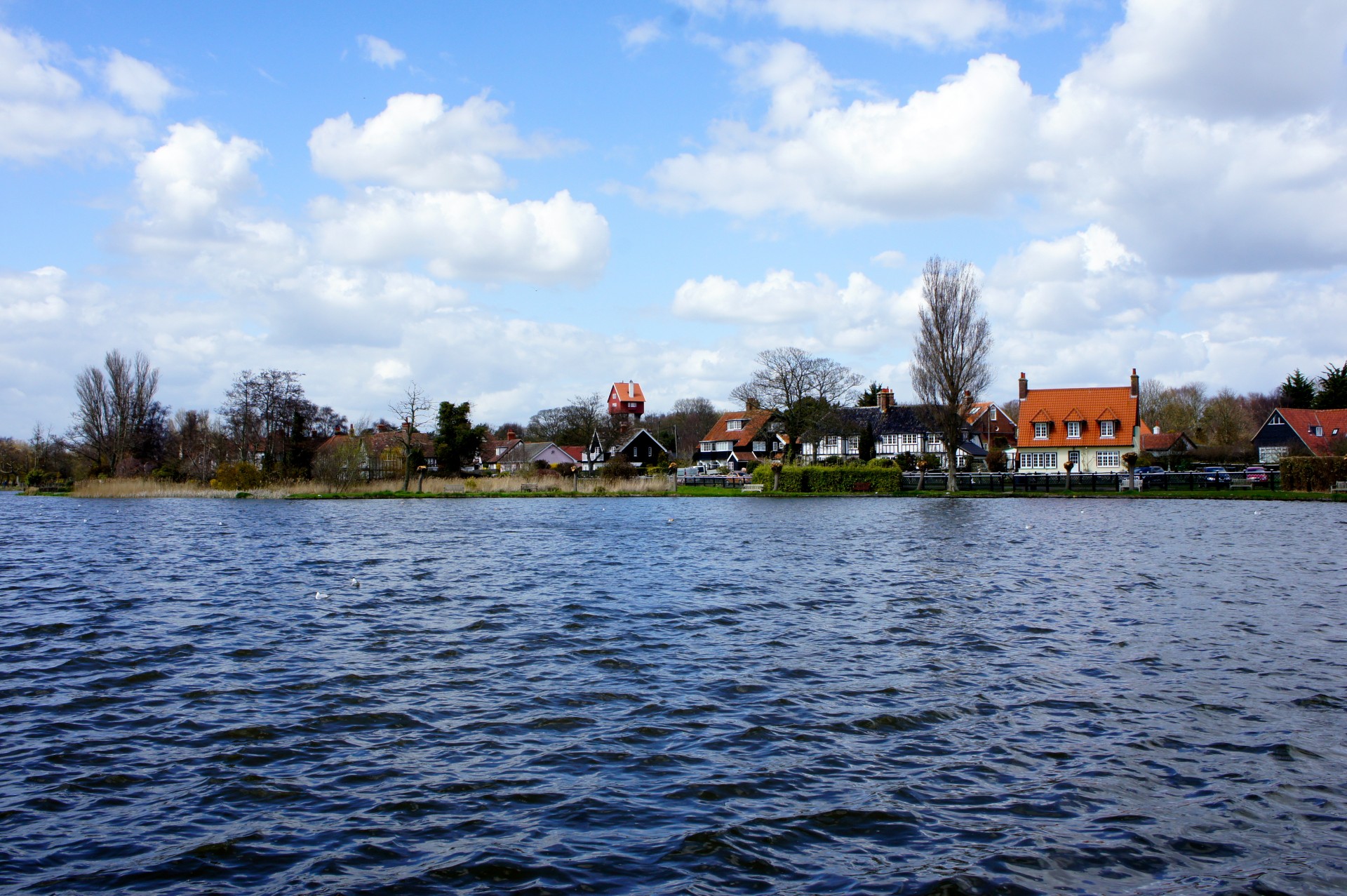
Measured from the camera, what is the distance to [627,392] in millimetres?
119500

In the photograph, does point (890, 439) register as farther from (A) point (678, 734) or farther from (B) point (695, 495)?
(A) point (678, 734)

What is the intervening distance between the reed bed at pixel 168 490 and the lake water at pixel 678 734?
43.1 meters

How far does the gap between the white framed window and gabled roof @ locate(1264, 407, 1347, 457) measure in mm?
18123

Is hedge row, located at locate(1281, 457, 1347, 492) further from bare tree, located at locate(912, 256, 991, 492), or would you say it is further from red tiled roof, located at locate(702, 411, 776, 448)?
red tiled roof, located at locate(702, 411, 776, 448)

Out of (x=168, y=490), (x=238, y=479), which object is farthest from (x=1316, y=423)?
(x=168, y=490)

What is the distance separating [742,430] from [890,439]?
18.2 metres

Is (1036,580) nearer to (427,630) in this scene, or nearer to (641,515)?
(427,630)

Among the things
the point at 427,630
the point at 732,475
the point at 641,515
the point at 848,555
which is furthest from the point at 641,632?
the point at 732,475

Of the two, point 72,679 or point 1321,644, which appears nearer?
point 72,679

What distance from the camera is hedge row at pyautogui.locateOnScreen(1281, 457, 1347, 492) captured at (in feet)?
156

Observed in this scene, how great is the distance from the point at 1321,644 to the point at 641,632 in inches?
376

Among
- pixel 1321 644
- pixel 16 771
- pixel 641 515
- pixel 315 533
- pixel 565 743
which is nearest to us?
pixel 16 771

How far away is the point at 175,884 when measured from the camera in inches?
225

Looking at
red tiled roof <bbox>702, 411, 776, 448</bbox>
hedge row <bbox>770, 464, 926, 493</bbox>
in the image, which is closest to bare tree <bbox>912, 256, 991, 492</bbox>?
hedge row <bbox>770, 464, 926, 493</bbox>
